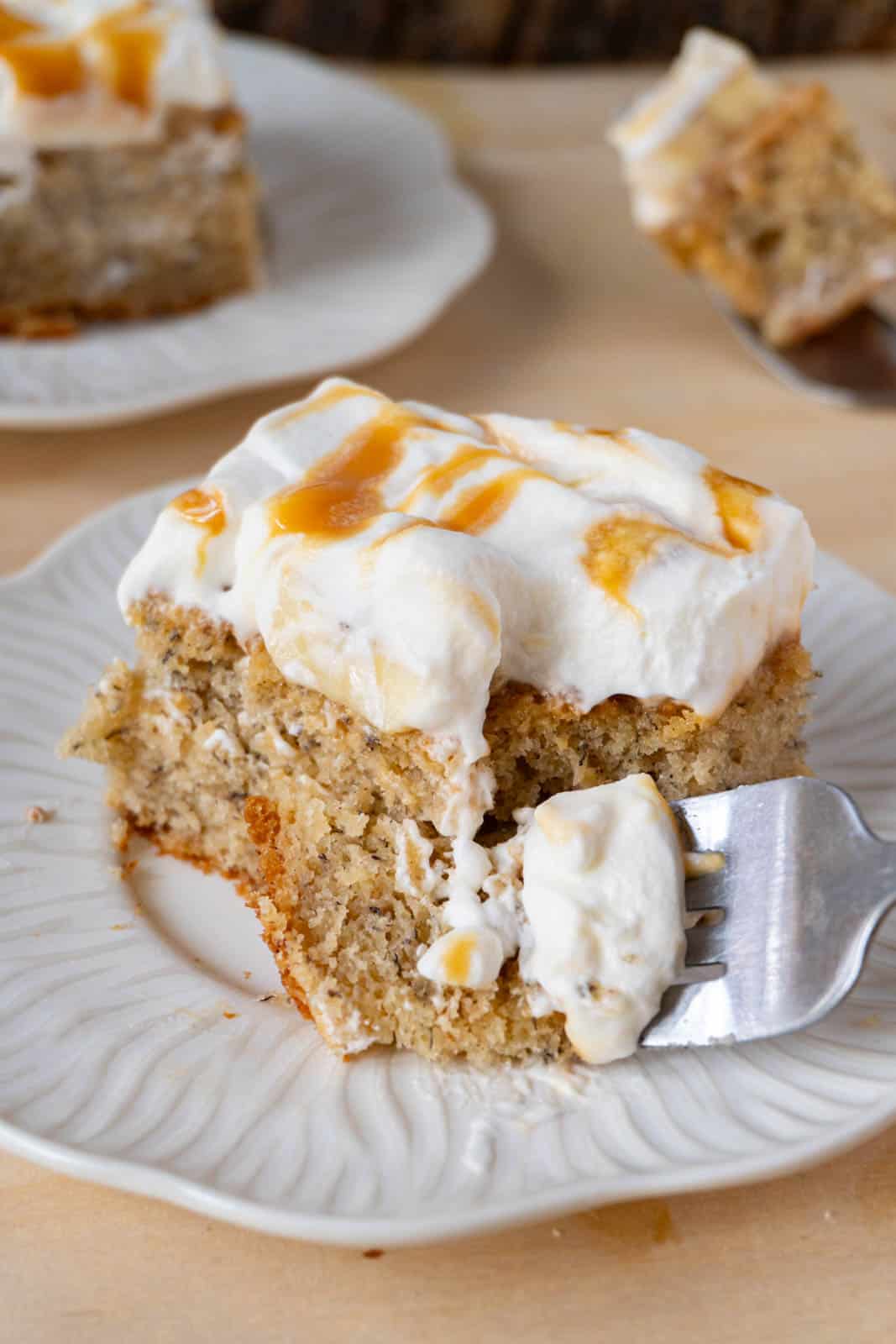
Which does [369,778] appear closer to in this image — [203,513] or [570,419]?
[203,513]

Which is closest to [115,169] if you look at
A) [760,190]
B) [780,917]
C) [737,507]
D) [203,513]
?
[760,190]

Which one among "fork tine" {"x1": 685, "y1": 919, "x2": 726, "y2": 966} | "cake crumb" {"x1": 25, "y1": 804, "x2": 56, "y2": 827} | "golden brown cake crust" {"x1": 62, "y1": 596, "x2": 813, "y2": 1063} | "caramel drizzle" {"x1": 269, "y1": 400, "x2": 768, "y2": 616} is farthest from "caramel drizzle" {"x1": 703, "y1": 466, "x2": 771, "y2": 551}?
"cake crumb" {"x1": 25, "y1": 804, "x2": 56, "y2": 827}

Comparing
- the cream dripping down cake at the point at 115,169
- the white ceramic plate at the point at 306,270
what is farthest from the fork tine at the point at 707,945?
the cream dripping down cake at the point at 115,169

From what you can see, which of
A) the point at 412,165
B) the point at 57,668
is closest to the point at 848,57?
the point at 412,165

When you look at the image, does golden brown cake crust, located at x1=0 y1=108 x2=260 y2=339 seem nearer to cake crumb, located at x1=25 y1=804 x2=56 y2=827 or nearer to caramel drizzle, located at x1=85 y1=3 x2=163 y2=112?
caramel drizzle, located at x1=85 y1=3 x2=163 y2=112

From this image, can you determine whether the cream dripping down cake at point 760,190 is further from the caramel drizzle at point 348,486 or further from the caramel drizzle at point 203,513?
the caramel drizzle at point 203,513
